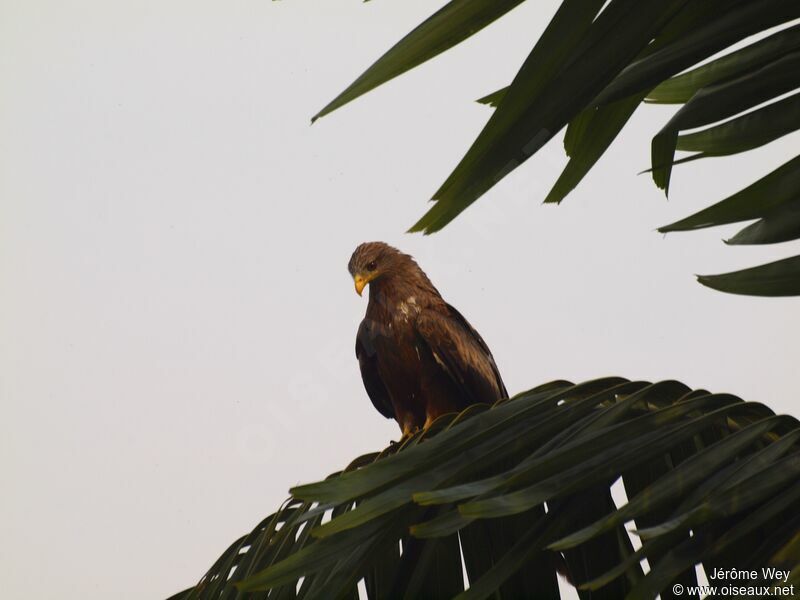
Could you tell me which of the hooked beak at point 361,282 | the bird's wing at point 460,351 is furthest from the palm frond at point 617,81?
the hooked beak at point 361,282

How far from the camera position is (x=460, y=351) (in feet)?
12.7

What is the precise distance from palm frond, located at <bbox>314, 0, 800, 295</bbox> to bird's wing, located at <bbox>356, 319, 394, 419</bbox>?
2.78 meters

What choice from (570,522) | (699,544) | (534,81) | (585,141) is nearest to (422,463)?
(570,522)

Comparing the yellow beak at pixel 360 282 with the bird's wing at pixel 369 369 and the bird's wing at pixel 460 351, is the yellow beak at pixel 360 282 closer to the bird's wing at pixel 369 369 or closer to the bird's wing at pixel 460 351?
the bird's wing at pixel 369 369

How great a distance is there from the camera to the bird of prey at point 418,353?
12.7 feet

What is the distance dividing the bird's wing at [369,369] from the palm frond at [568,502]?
2399 millimetres

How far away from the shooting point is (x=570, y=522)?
1.28 meters

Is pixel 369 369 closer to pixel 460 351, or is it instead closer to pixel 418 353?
pixel 418 353

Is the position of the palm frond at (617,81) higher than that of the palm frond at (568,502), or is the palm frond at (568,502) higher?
the palm frond at (617,81)

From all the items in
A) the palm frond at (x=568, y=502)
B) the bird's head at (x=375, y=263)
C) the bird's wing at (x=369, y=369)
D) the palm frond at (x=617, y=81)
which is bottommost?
the palm frond at (x=568, y=502)

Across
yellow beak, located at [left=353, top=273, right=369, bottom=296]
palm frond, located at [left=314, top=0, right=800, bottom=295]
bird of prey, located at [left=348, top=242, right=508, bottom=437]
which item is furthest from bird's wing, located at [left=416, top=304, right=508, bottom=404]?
palm frond, located at [left=314, top=0, right=800, bottom=295]

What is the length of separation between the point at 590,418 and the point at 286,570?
488 millimetres

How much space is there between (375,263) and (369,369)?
0.51m

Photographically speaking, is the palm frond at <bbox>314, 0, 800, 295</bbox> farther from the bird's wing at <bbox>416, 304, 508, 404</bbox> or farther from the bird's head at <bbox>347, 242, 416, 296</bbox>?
the bird's head at <bbox>347, 242, 416, 296</bbox>
